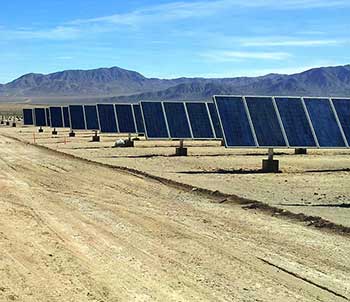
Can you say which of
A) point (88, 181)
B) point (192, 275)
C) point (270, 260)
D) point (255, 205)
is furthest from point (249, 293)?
point (88, 181)

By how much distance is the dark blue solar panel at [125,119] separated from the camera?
139 feet

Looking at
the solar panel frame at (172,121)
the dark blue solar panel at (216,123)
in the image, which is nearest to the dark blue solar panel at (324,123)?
the dark blue solar panel at (216,123)

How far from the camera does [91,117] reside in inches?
2045

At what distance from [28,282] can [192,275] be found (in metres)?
2.12

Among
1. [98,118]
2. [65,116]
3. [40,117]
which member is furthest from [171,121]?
[40,117]

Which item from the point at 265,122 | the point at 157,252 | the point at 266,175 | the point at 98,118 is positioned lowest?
the point at 266,175

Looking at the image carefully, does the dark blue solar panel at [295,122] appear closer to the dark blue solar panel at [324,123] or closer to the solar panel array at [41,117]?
the dark blue solar panel at [324,123]

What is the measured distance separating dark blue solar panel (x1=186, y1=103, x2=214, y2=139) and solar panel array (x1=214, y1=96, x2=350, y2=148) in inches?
285

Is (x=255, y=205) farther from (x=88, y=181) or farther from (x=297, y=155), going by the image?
(x=297, y=155)

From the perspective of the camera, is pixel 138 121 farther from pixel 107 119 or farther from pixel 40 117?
pixel 40 117

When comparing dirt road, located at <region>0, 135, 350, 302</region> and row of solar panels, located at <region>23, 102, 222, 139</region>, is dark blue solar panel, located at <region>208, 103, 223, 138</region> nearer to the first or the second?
row of solar panels, located at <region>23, 102, 222, 139</region>

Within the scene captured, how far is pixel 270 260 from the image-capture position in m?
9.73

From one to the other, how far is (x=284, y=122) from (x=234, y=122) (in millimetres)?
1806

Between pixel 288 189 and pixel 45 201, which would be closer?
pixel 45 201
